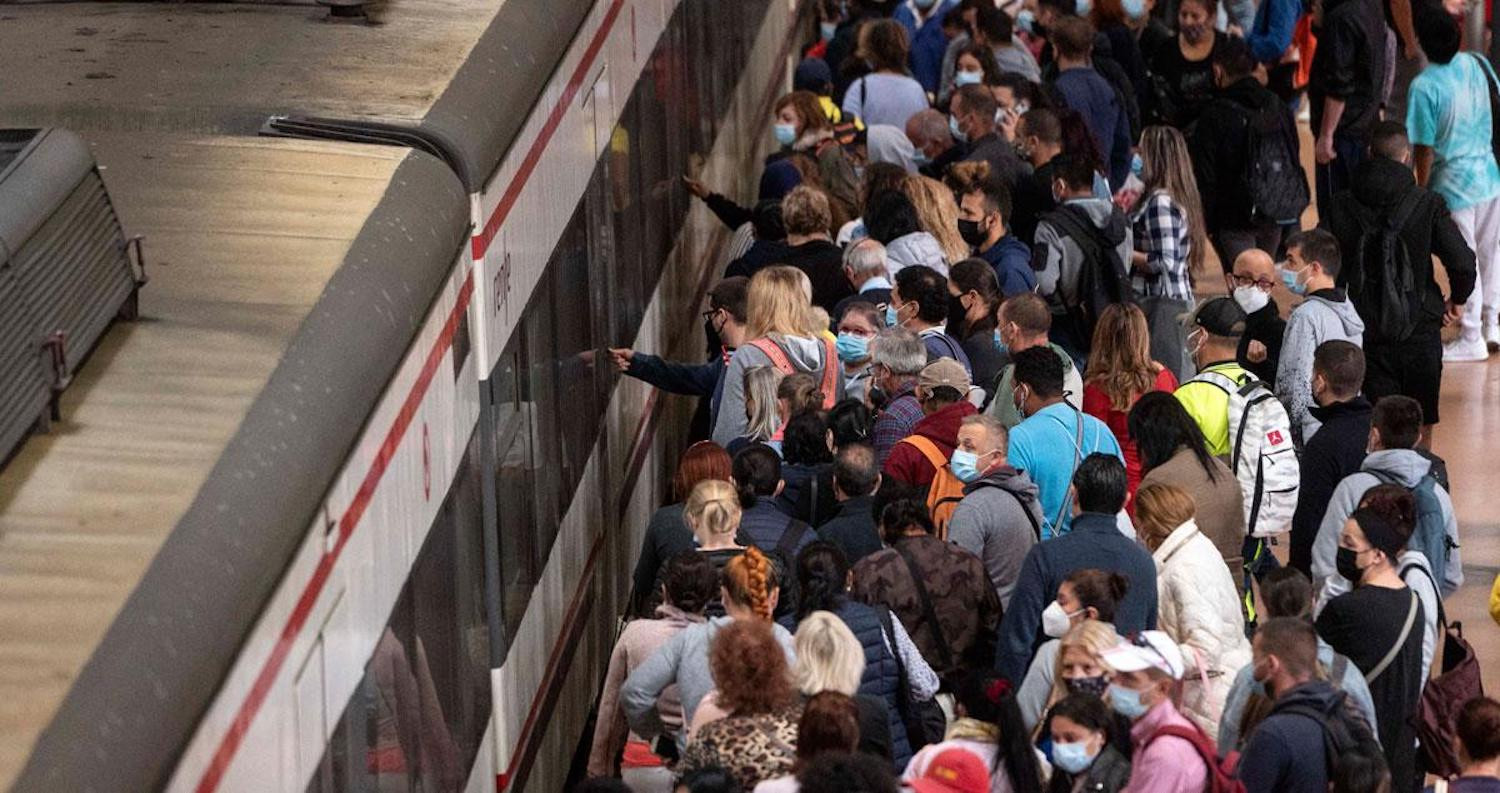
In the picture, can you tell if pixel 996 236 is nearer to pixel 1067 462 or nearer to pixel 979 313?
pixel 979 313

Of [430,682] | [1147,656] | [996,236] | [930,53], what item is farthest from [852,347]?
[930,53]

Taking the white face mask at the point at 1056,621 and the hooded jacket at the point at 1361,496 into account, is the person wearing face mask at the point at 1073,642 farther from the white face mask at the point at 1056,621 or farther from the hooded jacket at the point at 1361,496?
the hooded jacket at the point at 1361,496

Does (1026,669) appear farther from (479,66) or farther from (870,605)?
(479,66)

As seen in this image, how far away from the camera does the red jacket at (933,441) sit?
8727mm

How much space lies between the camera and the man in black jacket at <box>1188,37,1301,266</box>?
13.7m

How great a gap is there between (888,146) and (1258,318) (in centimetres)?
368

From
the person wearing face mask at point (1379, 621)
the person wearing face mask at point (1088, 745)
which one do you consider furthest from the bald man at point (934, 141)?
the person wearing face mask at point (1088, 745)

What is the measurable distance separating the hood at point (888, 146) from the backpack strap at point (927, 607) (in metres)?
6.25

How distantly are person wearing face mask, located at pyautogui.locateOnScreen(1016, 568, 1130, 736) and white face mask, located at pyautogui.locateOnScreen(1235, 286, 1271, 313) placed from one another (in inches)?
127

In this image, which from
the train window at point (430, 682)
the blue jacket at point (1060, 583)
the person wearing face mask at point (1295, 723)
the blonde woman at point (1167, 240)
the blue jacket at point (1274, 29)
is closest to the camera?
the train window at point (430, 682)

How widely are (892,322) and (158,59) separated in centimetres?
410

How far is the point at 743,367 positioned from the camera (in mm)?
9320

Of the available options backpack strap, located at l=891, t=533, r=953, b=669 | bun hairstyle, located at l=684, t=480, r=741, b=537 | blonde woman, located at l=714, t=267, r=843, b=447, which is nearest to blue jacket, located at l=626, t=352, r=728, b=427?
blonde woman, located at l=714, t=267, r=843, b=447

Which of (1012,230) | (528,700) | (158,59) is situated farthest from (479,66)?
(1012,230)
